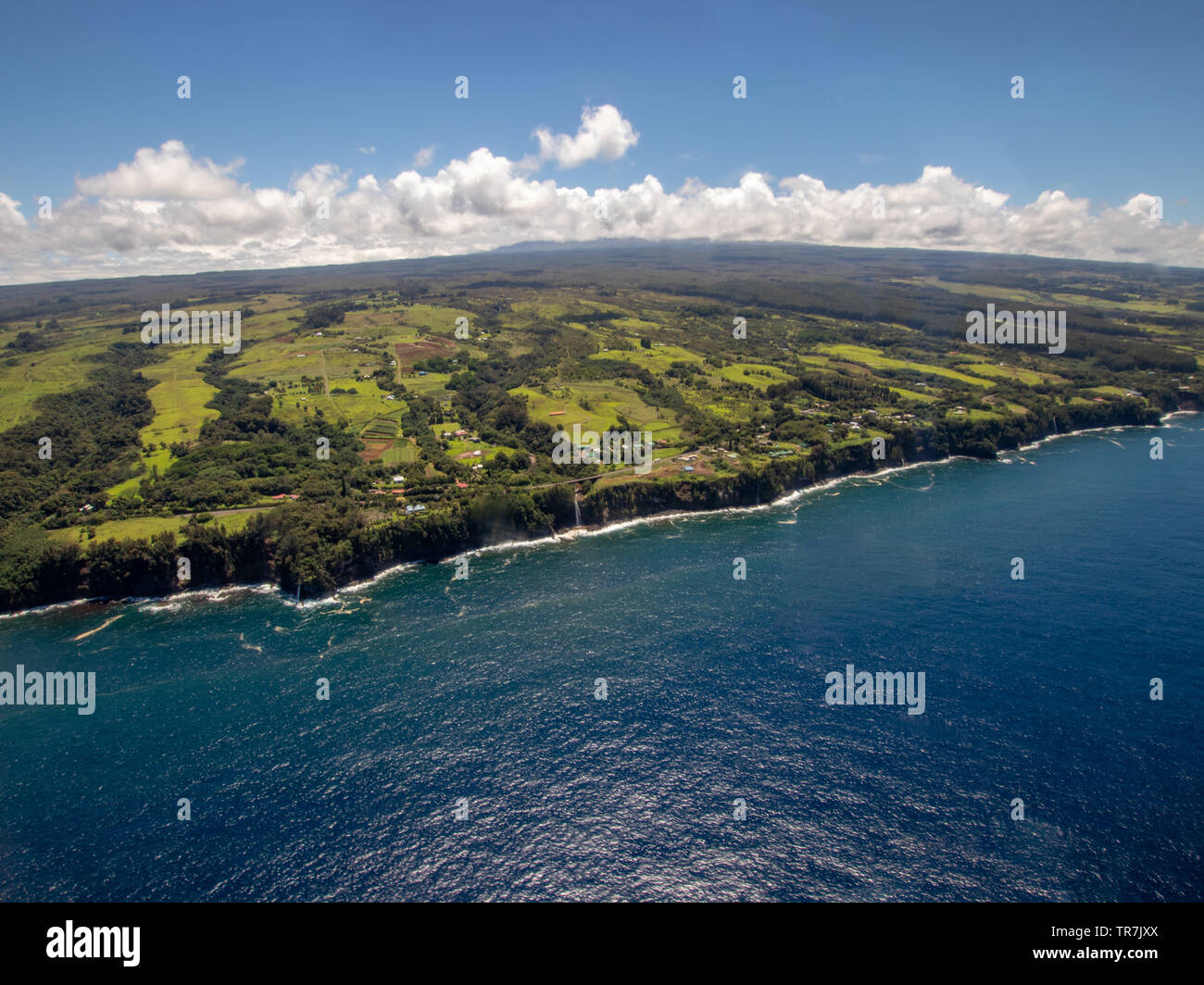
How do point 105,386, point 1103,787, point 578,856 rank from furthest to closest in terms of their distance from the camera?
point 105,386 → point 1103,787 → point 578,856

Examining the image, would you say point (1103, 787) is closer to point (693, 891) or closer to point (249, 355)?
point (693, 891)

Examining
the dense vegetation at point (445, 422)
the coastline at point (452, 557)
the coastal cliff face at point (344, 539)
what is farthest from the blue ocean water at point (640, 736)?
the dense vegetation at point (445, 422)

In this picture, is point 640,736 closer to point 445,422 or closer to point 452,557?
point 452,557

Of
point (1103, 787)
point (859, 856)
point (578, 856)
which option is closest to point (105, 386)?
point (578, 856)

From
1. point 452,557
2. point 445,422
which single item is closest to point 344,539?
point 452,557

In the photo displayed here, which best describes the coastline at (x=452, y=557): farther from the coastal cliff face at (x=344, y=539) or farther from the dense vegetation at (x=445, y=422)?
the dense vegetation at (x=445, y=422)

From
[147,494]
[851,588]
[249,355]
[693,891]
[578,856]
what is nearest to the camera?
[693,891]

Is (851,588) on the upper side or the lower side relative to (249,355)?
lower
